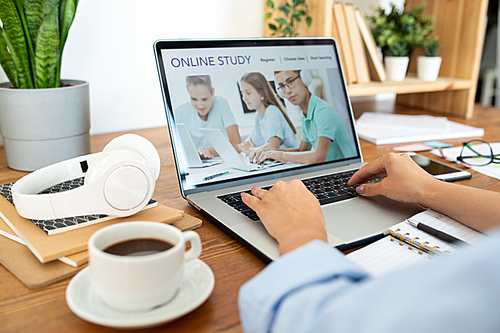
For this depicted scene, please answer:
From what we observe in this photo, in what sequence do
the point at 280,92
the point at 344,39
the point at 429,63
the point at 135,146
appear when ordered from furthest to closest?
the point at 429,63, the point at 344,39, the point at 280,92, the point at 135,146

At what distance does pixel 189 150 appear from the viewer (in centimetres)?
73

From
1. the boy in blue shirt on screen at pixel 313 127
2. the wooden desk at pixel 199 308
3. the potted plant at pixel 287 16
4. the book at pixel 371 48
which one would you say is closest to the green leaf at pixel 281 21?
the potted plant at pixel 287 16

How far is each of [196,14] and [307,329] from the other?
1.16 metres

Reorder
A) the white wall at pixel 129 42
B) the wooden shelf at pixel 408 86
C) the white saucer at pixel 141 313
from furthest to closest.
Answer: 1. the wooden shelf at pixel 408 86
2. the white wall at pixel 129 42
3. the white saucer at pixel 141 313

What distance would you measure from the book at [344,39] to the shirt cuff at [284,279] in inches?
40.1

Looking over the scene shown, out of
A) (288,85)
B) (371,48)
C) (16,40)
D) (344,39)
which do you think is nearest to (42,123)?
(16,40)

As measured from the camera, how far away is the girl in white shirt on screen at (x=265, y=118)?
0.81 m

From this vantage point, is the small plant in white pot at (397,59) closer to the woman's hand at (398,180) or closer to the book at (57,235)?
the woman's hand at (398,180)

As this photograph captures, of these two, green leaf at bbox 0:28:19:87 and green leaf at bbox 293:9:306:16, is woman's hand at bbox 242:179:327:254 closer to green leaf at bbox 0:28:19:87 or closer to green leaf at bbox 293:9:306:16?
green leaf at bbox 0:28:19:87

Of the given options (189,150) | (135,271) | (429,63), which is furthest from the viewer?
(429,63)

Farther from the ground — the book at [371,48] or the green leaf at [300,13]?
the green leaf at [300,13]

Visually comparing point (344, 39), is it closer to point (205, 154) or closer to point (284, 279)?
point (205, 154)

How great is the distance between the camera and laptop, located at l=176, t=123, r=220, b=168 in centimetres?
73

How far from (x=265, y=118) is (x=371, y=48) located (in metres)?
0.71
